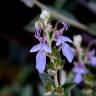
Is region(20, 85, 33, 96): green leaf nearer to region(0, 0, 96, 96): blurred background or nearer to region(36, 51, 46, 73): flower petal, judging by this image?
region(0, 0, 96, 96): blurred background

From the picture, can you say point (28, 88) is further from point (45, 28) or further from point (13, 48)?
point (45, 28)

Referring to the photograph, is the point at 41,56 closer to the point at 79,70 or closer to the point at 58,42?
the point at 58,42

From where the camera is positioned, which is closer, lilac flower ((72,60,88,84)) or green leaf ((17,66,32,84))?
lilac flower ((72,60,88,84))

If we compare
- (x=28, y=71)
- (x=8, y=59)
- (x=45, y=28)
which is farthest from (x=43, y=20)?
(x=8, y=59)

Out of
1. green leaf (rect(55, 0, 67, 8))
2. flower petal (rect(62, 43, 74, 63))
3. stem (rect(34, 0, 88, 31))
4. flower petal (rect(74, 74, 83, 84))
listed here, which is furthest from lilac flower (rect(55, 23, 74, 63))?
green leaf (rect(55, 0, 67, 8))

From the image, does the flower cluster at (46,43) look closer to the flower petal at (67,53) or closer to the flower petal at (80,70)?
the flower petal at (67,53)

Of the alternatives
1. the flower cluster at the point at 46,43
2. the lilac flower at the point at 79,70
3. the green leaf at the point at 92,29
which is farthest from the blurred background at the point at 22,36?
the flower cluster at the point at 46,43

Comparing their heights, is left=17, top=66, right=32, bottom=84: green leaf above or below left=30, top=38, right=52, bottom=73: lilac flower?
above

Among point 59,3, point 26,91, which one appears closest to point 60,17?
point 59,3

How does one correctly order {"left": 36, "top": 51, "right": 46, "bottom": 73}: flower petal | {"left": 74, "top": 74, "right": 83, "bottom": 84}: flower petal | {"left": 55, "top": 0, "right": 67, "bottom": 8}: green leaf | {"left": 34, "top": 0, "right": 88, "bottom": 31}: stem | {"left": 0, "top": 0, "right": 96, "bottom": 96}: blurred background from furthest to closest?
{"left": 0, "top": 0, "right": 96, "bottom": 96}: blurred background < {"left": 55, "top": 0, "right": 67, "bottom": 8}: green leaf < {"left": 34, "top": 0, "right": 88, "bottom": 31}: stem < {"left": 74, "top": 74, "right": 83, "bottom": 84}: flower petal < {"left": 36, "top": 51, "right": 46, "bottom": 73}: flower petal
